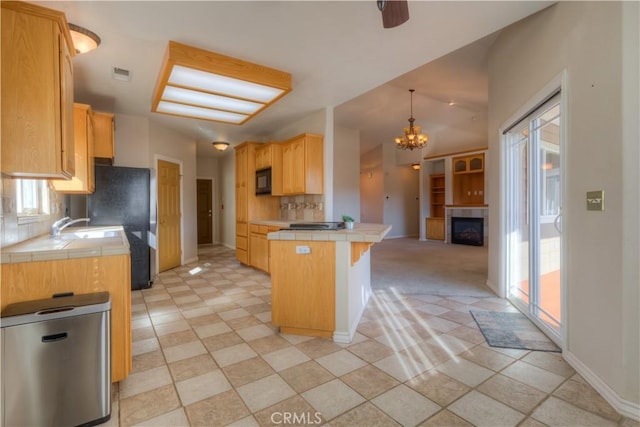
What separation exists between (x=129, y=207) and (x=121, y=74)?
1.80 meters

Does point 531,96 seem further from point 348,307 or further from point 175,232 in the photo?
point 175,232

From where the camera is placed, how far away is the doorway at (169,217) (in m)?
5.21

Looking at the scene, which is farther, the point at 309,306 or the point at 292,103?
the point at 292,103

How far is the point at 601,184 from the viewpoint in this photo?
180 cm

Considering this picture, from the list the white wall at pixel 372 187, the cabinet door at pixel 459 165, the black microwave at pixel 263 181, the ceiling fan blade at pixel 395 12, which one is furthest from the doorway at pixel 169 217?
the cabinet door at pixel 459 165

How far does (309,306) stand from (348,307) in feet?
1.10

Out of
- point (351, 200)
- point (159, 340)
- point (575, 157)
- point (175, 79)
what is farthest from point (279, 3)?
point (351, 200)

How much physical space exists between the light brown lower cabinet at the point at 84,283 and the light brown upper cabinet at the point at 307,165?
2979 millimetres

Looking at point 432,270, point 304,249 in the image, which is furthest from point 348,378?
point 432,270

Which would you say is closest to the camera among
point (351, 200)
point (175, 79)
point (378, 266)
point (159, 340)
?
point (159, 340)

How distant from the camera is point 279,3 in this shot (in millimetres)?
Result: 2150

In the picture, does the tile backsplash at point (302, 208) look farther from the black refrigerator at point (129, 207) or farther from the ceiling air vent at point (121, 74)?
the ceiling air vent at point (121, 74)

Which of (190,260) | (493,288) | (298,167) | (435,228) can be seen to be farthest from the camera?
(435,228)

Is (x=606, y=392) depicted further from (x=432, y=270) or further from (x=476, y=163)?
(x=476, y=163)
